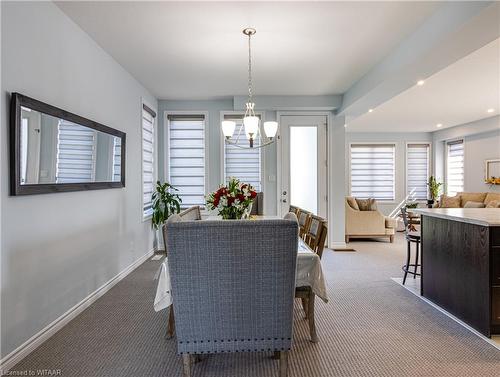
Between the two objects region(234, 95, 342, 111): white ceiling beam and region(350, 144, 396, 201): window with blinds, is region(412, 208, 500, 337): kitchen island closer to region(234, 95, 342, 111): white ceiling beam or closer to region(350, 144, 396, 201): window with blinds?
region(234, 95, 342, 111): white ceiling beam

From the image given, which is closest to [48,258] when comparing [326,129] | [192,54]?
[192,54]

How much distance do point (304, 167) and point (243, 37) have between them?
9.48 feet

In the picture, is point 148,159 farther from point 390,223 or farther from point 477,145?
point 477,145

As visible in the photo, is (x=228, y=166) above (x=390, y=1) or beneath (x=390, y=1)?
beneath

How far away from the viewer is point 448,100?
5613 millimetres

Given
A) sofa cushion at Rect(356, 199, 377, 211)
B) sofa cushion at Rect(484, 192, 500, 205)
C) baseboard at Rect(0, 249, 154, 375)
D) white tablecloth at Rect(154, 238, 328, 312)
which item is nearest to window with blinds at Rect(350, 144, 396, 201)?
sofa cushion at Rect(484, 192, 500, 205)

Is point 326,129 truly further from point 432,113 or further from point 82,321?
point 82,321

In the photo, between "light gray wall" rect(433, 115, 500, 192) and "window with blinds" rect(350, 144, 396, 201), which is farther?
"window with blinds" rect(350, 144, 396, 201)

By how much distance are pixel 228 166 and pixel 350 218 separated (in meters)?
2.61

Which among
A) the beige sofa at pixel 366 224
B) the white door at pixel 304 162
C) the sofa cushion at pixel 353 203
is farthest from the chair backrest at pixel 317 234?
the sofa cushion at pixel 353 203

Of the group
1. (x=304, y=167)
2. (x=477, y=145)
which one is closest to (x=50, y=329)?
(x=304, y=167)

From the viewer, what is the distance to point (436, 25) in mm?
2668

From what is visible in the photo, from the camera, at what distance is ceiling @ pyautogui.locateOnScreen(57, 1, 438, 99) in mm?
2664

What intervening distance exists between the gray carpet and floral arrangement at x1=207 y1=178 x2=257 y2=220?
1.09m
